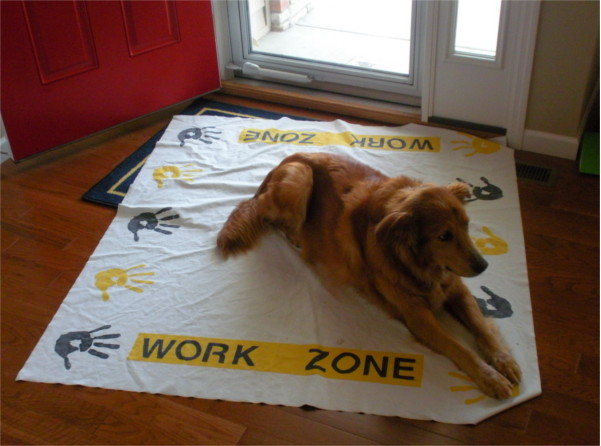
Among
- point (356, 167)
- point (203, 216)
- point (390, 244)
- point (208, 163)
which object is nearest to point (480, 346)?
point (390, 244)

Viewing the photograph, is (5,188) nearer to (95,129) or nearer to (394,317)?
(95,129)

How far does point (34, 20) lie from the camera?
2742mm

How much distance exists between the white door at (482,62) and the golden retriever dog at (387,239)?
878 millimetres

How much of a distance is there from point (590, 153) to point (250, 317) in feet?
5.39

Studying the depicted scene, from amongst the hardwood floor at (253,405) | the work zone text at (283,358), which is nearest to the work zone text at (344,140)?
the hardwood floor at (253,405)

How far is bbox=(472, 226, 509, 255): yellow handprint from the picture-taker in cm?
239

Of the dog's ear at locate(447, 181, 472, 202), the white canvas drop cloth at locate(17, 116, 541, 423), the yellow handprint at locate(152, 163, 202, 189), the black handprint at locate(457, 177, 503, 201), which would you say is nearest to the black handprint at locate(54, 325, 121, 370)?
the white canvas drop cloth at locate(17, 116, 541, 423)

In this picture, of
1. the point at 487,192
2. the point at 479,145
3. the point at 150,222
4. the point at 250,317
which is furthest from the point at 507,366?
the point at 150,222

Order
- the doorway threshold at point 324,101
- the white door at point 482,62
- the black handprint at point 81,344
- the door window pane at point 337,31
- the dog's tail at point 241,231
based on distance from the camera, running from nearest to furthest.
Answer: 1. the black handprint at point 81,344
2. the dog's tail at point 241,231
3. the white door at point 482,62
4. the doorway threshold at point 324,101
5. the door window pane at point 337,31

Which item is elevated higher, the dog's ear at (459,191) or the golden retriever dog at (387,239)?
the dog's ear at (459,191)

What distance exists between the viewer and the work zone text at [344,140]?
301 cm

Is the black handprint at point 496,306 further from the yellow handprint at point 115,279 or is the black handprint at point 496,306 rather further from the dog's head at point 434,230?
the yellow handprint at point 115,279

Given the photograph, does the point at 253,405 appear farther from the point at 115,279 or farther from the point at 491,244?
the point at 491,244

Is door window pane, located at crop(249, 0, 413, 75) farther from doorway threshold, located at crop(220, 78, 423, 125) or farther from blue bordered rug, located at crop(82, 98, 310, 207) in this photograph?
blue bordered rug, located at crop(82, 98, 310, 207)
